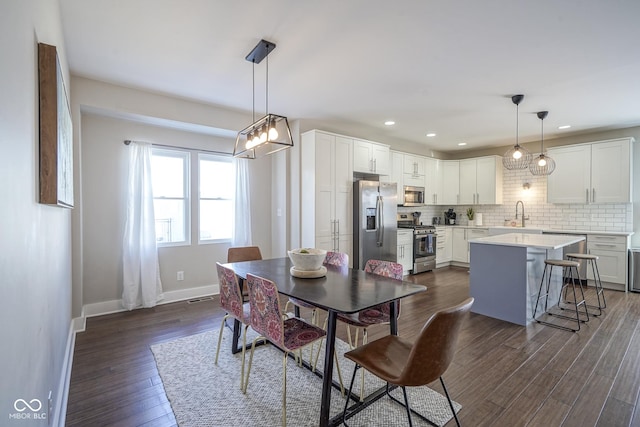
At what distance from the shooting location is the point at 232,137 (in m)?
4.69

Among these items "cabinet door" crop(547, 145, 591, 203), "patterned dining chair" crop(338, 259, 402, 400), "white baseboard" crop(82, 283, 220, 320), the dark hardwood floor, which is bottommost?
the dark hardwood floor

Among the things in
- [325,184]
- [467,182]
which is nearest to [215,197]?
[325,184]

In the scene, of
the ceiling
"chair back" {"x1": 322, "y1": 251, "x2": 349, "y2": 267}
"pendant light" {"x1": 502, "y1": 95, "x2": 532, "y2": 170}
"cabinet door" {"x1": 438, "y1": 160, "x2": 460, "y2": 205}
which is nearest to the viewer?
the ceiling

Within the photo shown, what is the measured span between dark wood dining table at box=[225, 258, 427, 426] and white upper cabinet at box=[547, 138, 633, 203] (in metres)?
5.15

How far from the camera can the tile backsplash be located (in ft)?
17.3

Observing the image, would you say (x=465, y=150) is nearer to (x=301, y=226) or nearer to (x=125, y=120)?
(x=301, y=226)

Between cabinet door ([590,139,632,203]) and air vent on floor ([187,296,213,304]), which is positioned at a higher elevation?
cabinet door ([590,139,632,203])

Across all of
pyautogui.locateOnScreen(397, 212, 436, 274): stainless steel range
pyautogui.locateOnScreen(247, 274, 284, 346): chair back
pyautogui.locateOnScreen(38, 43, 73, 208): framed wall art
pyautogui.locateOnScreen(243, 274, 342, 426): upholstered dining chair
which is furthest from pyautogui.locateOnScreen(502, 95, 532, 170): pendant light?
pyautogui.locateOnScreen(38, 43, 73, 208): framed wall art

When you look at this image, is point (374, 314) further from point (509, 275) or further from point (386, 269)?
point (509, 275)

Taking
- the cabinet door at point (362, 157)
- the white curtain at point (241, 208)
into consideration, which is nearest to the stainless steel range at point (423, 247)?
the cabinet door at point (362, 157)

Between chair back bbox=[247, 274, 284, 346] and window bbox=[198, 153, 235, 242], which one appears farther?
window bbox=[198, 153, 235, 242]

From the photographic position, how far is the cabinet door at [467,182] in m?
6.77

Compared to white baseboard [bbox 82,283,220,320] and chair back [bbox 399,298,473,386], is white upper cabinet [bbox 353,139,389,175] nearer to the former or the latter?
white baseboard [bbox 82,283,220,320]

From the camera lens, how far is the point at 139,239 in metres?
3.88
